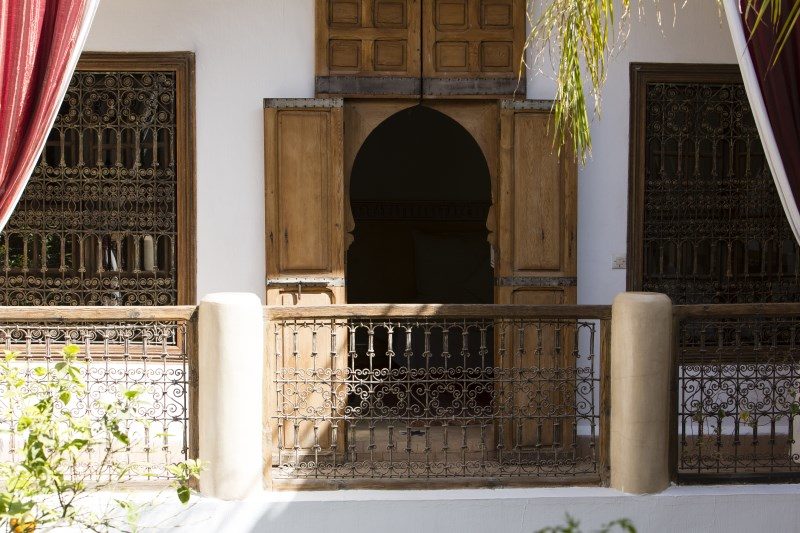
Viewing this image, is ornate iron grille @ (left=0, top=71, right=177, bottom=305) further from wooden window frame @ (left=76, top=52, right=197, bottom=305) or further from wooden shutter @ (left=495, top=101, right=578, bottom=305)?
wooden shutter @ (left=495, top=101, right=578, bottom=305)

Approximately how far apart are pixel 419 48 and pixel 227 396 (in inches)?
100

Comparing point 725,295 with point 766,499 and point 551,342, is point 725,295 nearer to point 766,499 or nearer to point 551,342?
point 551,342

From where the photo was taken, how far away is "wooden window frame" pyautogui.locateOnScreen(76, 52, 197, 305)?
5.84 m

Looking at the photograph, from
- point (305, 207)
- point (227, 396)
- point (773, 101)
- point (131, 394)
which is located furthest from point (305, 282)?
point (773, 101)

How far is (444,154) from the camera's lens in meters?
9.60

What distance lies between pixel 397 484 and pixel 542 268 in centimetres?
173

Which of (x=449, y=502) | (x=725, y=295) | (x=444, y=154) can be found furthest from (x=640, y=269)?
(x=444, y=154)

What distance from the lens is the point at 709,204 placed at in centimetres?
603

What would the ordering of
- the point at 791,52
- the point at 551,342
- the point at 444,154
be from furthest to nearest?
1. the point at 444,154
2. the point at 551,342
3. the point at 791,52

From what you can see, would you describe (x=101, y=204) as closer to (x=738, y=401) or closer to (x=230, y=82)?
(x=230, y=82)

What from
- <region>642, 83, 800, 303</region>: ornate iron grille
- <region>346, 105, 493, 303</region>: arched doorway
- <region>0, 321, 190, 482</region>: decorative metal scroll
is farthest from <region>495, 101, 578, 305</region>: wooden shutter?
<region>346, 105, 493, 303</region>: arched doorway

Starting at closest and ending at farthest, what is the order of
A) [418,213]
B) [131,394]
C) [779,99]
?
1. [131,394]
2. [779,99]
3. [418,213]

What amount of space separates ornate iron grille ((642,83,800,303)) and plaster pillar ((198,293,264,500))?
2.73 m

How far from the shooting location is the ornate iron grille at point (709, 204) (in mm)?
6027
